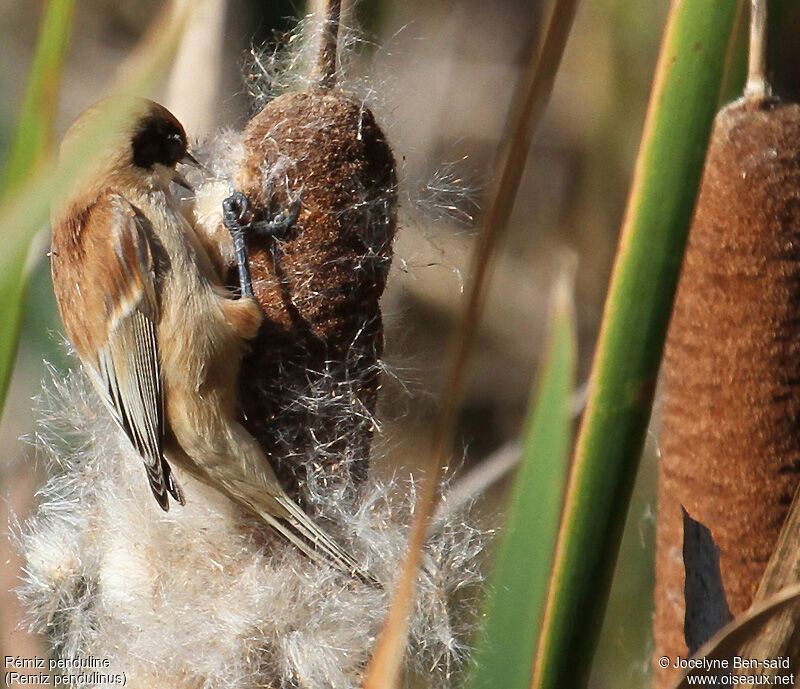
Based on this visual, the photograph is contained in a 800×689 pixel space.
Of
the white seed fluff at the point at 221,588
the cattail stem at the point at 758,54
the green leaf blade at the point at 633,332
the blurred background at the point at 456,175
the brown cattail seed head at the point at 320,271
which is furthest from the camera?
the blurred background at the point at 456,175

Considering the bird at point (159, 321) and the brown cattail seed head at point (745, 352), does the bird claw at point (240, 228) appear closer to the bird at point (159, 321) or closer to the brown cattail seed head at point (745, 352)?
→ the bird at point (159, 321)

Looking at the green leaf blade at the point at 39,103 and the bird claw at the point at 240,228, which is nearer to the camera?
the green leaf blade at the point at 39,103

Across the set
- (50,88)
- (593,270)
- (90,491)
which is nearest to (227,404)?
(90,491)

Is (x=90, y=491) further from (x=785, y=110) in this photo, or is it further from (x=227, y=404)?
(x=785, y=110)

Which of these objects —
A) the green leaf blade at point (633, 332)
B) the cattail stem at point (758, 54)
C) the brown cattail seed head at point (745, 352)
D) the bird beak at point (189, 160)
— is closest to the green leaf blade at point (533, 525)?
the green leaf blade at point (633, 332)

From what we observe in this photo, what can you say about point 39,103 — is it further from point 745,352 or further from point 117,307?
point 745,352
